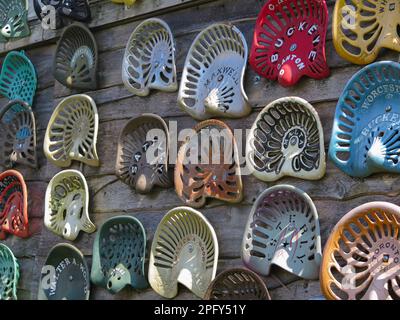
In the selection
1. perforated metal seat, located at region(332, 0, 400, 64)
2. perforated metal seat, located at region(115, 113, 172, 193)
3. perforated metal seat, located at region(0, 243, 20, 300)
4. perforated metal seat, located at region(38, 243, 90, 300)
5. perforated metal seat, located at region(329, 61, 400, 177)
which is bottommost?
perforated metal seat, located at region(0, 243, 20, 300)

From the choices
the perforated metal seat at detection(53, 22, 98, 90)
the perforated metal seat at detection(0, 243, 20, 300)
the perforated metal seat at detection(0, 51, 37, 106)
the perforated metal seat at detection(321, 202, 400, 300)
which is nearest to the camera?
the perforated metal seat at detection(321, 202, 400, 300)

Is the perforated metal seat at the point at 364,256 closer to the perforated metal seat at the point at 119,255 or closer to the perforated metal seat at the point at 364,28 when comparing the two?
the perforated metal seat at the point at 364,28

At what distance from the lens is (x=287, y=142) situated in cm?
224

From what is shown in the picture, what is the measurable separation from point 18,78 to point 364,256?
70.6 inches

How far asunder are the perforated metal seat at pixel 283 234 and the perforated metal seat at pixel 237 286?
30 millimetres

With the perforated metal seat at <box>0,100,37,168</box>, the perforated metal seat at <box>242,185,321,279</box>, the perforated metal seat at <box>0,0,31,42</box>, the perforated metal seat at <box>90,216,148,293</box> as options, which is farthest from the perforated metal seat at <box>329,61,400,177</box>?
the perforated metal seat at <box>0,0,31,42</box>

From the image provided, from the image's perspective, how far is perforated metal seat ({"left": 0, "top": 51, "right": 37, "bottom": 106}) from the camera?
10.5ft

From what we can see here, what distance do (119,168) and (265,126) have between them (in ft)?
1.96

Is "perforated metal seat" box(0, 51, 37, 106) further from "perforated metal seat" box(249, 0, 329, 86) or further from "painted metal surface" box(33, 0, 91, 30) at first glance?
"perforated metal seat" box(249, 0, 329, 86)

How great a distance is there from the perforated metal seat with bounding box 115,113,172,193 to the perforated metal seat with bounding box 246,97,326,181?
348 mm

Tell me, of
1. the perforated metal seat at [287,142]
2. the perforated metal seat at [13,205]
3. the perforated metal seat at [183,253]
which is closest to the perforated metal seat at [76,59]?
the perforated metal seat at [13,205]

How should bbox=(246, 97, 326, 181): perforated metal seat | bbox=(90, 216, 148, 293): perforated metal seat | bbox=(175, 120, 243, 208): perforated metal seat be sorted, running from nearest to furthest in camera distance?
bbox=(246, 97, 326, 181): perforated metal seat
bbox=(175, 120, 243, 208): perforated metal seat
bbox=(90, 216, 148, 293): perforated metal seat

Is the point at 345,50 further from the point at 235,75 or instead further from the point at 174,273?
the point at 174,273
